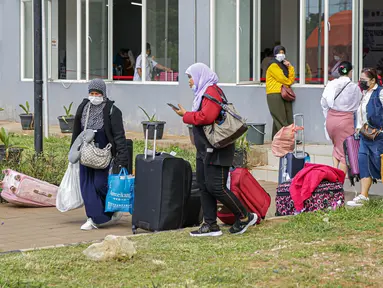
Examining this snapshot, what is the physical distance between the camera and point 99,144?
30.1 ft

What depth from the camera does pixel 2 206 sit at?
10859mm

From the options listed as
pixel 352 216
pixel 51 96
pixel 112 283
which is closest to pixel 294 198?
pixel 352 216

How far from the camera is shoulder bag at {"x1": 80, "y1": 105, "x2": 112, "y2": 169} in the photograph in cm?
896

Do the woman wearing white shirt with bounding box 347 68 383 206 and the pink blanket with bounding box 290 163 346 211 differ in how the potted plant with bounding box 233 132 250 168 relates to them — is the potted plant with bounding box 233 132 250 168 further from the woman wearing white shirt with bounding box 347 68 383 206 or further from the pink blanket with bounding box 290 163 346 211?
the pink blanket with bounding box 290 163 346 211

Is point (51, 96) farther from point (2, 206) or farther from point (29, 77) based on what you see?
point (2, 206)

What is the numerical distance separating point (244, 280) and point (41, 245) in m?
2.85

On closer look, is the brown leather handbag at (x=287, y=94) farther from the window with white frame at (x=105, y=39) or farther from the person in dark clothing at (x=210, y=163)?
the person in dark clothing at (x=210, y=163)

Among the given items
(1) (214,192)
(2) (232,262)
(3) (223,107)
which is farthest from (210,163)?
(2) (232,262)

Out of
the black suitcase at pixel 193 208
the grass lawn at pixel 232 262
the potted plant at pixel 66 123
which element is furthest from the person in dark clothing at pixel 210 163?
the potted plant at pixel 66 123

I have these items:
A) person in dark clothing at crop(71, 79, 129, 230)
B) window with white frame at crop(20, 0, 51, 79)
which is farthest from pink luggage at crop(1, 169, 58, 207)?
window with white frame at crop(20, 0, 51, 79)

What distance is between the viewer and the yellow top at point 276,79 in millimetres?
14586

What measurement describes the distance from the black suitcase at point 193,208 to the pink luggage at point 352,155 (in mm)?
2277

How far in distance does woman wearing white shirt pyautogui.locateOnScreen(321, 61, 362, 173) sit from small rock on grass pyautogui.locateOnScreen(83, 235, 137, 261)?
186 inches

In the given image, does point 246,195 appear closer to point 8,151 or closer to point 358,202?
point 358,202
